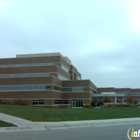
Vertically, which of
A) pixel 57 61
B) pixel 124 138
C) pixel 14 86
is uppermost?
pixel 57 61

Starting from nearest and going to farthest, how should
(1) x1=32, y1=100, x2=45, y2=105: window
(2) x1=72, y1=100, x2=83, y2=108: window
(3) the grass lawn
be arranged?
(3) the grass lawn, (1) x1=32, y1=100, x2=45, y2=105: window, (2) x1=72, y1=100, x2=83, y2=108: window

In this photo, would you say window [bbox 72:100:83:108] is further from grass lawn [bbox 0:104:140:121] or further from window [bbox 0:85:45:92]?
grass lawn [bbox 0:104:140:121]

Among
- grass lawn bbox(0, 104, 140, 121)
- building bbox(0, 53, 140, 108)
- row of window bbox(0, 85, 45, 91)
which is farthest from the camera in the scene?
row of window bbox(0, 85, 45, 91)

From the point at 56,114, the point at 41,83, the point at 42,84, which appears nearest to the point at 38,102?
the point at 42,84

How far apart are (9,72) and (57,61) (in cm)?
1393

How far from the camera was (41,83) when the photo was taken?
205 ft

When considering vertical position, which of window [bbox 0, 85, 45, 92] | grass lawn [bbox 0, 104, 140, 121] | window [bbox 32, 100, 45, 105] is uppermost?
window [bbox 0, 85, 45, 92]

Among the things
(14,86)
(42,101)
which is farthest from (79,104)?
(14,86)

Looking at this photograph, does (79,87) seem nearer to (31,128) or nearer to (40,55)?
(40,55)

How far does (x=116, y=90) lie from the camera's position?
116562 millimetres

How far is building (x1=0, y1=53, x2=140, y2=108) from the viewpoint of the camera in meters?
62.1

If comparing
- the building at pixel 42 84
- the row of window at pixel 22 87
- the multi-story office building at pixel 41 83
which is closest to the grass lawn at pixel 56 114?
the multi-story office building at pixel 41 83

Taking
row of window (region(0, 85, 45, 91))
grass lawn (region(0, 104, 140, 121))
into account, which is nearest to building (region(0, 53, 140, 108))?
row of window (region(0, 85, 45, 91))

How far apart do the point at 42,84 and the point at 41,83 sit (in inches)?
13.9
